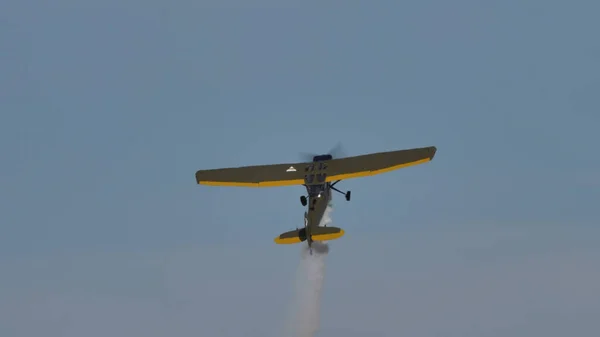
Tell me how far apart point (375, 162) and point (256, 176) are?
856cm

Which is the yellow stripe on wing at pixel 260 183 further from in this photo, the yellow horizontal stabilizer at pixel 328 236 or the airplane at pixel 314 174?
the yellow horizontal stabilizer at pixel 328 236

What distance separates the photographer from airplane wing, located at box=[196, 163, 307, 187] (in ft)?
305

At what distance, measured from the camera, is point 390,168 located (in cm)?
9112

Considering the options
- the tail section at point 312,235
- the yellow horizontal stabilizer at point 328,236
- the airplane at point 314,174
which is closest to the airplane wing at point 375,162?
the airplane at point 314,174

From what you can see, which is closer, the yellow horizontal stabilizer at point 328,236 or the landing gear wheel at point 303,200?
the yellow horizontal stabilizer at point 328,236

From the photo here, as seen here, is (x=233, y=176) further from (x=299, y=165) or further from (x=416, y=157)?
(x=416, y=157)

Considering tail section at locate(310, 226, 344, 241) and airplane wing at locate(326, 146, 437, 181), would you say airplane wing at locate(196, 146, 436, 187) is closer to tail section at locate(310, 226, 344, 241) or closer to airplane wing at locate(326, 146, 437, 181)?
airplane wing at locate(326, 146, 437, 181)

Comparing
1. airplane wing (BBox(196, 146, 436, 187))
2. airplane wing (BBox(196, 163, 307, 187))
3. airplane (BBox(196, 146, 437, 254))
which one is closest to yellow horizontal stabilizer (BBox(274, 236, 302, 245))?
airplane (BBox(196, 146, 437, 254))

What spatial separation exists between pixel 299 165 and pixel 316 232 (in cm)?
761

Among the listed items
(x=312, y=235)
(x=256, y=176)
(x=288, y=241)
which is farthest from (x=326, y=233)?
(x=256, y=176)

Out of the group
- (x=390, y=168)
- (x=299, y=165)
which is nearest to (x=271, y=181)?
(x=299, y=165)

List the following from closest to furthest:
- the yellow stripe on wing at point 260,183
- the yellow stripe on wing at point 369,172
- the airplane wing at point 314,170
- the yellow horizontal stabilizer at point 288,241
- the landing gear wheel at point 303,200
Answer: the yellow horizontal stabilizer at point 288,241 → the landing gear wheel at point 303,200 → the yellow stripe on wing at point 369,172 → the airplane wing at point 314,170 → the yellow stripe on wing at point 260,183

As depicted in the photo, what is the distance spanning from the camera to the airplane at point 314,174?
290 feet

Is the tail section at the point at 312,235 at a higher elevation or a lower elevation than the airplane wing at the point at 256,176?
lower
